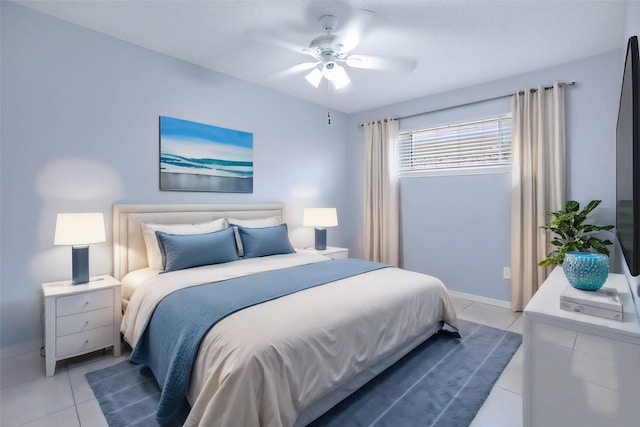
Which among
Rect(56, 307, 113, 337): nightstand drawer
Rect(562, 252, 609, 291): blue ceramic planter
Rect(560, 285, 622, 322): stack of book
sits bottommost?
Rect(56, 307, 113, 337): nightstand drawer

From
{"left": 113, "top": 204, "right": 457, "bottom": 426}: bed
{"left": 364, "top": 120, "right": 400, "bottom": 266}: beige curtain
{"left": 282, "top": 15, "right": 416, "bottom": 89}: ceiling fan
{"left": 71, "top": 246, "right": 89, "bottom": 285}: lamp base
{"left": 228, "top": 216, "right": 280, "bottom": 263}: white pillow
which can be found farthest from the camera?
{"left": 364, "top": 120, "right": 400, "bottom": 266}: beige curtain

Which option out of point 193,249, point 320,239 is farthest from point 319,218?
point 193,249

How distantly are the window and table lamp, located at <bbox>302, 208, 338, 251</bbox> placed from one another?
1229 mm

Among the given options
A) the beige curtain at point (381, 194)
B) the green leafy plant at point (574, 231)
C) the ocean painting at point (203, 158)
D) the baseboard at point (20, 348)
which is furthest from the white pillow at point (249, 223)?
the green leafy plant at point (574, 231)

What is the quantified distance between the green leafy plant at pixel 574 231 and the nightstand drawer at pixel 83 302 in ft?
12.1

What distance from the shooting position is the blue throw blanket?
1.57 m

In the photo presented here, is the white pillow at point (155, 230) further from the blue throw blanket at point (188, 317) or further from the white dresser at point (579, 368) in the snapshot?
the white dresser at point (579, 368)

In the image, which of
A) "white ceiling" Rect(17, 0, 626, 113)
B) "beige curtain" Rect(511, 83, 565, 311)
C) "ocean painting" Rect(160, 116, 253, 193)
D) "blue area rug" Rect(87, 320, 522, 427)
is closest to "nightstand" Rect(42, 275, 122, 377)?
"blue area rug" Rect(87, 320, 522, 427)

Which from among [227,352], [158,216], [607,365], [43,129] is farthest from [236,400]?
[43,129]

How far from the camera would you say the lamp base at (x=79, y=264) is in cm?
234

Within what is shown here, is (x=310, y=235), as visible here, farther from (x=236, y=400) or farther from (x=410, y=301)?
(x=236, y=400)

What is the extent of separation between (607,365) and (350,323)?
1.12 meters

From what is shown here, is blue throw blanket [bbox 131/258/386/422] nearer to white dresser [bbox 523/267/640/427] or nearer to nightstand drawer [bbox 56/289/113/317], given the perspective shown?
nightstand drawer [bbox 56/289/113/317]

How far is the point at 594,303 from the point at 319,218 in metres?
2.95
